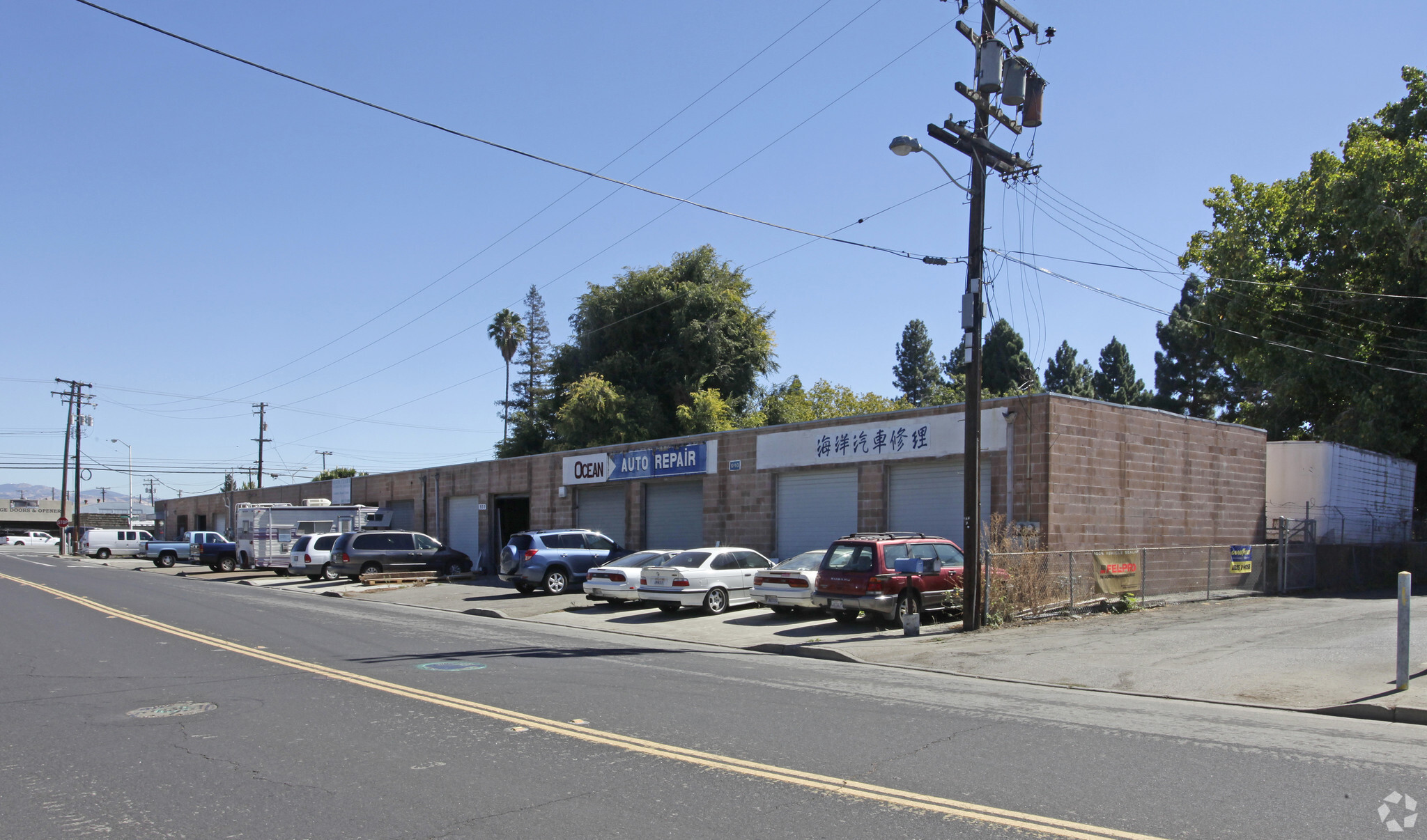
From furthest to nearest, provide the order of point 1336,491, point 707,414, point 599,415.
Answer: point 599,415, point 707,414, point 1336,491

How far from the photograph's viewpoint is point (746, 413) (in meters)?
54.5

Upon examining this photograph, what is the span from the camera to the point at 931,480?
912 inches

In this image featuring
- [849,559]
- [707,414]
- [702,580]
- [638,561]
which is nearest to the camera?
[849,559]

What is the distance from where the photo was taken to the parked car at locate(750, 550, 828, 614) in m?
19.0

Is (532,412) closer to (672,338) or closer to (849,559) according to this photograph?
(672,338)

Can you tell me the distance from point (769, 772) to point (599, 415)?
150 ft

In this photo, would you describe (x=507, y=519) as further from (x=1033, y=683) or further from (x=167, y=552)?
(x=1033, y=683)

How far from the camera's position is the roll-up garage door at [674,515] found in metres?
30.6

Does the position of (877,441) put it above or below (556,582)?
above

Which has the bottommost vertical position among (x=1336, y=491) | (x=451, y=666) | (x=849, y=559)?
(x=451, y=666)

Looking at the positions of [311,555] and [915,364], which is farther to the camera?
[915,364]

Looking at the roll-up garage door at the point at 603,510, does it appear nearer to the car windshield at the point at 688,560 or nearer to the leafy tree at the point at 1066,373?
the car windshield at the point at 688,560

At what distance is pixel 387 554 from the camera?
33.2 metres

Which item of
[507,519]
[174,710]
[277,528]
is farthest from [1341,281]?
[277,528]
